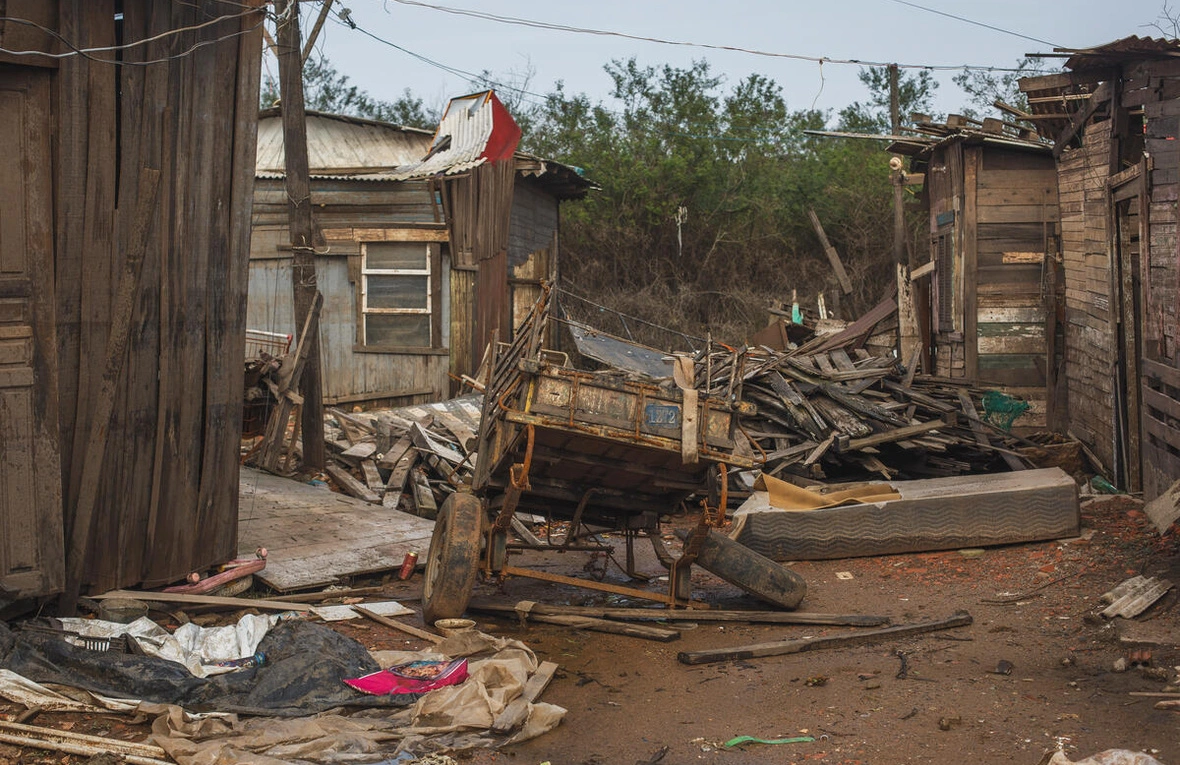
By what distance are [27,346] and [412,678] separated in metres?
3.34

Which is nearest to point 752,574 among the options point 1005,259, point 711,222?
point 1005,259

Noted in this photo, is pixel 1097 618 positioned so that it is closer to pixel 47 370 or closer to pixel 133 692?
pixel 133 692

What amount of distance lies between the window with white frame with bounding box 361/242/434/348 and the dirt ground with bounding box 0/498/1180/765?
9.49 meters

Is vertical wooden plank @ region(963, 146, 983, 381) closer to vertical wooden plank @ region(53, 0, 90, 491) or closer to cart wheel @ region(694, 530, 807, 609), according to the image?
cart wheel @ region(694, 530, 807, 609)

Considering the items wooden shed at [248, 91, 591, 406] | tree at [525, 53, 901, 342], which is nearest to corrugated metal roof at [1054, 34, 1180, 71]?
wooden shed at [248, 91, 591, 406]

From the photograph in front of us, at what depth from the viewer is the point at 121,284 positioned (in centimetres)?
774

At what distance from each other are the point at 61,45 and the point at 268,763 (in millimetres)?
4996

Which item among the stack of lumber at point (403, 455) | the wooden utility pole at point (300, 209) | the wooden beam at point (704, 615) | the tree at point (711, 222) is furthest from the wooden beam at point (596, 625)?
the tree at point (711, 222)

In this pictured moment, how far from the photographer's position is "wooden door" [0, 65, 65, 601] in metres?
7.12

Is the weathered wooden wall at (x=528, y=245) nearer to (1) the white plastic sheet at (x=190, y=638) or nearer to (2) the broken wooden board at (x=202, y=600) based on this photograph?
(2) the broken wooden board at (x=202, y=600)

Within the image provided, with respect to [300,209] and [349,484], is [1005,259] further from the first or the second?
[300,209]

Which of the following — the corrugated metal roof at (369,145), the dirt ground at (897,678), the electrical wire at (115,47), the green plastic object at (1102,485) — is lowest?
the dirt ground at (897,678)

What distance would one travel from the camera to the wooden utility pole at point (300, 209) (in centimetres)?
1252

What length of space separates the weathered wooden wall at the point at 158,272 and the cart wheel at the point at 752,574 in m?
3.99
